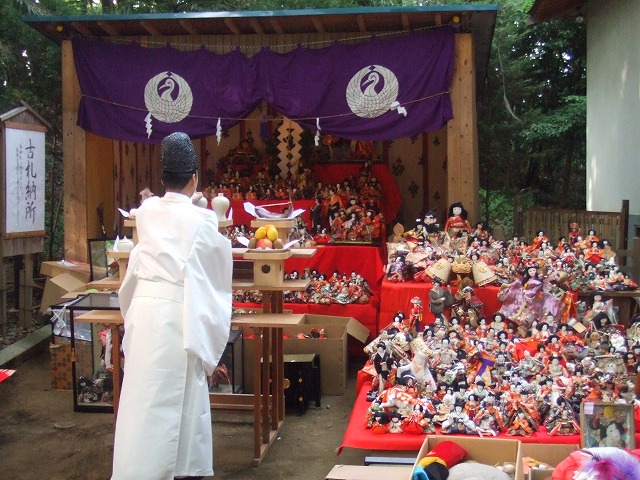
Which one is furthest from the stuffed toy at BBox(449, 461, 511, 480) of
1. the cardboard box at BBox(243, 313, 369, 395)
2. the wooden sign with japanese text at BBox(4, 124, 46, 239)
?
the wooden sign with japanese text at BBox(4, 124, 46, 239)

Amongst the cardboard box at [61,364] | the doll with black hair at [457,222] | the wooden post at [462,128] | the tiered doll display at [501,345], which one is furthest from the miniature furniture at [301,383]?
the wooden post at [462,128]

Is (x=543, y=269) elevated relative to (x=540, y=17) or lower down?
lower down

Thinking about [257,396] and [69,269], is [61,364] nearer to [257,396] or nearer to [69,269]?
[69,269]

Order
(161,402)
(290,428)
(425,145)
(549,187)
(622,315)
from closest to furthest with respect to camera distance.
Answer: (161,402)
(290,428)
(622,315)
(425,145)
(549,187)

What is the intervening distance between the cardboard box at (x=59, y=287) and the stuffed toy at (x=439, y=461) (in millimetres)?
5445

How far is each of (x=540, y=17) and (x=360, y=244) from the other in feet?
21.0

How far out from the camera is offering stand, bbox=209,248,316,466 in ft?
17.3

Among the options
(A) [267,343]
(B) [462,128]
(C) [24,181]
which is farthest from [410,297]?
(C) [24,181]

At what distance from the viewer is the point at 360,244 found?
28.4 feet

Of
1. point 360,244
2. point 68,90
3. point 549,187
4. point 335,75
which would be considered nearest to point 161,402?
point 360,244

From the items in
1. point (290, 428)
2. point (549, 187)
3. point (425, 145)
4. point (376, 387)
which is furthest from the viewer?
point (549, 187)

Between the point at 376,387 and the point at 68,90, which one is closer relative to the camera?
the point at 376,387

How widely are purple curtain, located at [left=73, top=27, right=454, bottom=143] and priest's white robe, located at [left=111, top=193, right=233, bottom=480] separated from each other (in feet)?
16.7

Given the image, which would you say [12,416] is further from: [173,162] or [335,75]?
[335,75]
